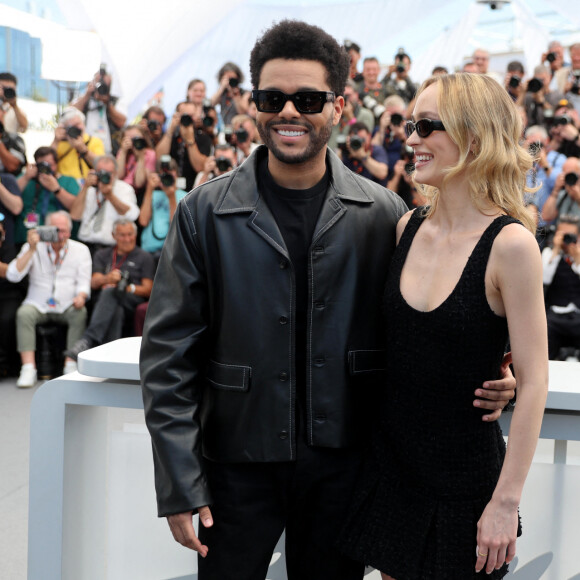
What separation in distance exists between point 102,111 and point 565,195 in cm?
426

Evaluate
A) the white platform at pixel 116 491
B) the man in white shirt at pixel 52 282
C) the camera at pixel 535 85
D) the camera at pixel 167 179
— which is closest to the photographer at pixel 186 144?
the camera at pixel 167 179

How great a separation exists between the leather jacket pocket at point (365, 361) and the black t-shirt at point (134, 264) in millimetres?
4534

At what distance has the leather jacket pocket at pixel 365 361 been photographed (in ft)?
5.60

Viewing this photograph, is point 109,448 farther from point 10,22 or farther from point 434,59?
point 434,59

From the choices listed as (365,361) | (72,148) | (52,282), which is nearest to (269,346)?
(365,361)

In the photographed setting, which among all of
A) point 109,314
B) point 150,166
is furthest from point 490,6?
point 109,314

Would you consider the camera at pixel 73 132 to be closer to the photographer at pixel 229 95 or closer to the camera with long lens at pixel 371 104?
the photographer at pixel 229 95

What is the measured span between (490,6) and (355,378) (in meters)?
9.94

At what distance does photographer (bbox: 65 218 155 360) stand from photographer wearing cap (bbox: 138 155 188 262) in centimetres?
17

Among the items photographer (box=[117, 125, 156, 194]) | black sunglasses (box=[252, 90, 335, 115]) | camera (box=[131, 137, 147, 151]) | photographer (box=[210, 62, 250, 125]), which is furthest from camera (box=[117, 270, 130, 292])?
black sunglasses (box=[252, 90, 335, 115])

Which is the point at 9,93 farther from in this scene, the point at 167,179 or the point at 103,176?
the point at 167,179

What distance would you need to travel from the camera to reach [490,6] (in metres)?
10.5

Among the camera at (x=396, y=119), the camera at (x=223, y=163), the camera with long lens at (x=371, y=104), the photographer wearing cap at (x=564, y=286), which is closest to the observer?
the photographer wearing cap at (x=564, y=286)

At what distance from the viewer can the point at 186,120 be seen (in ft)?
21.5
